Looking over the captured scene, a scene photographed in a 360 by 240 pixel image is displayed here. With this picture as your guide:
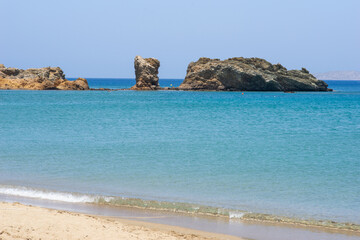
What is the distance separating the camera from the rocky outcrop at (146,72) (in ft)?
280

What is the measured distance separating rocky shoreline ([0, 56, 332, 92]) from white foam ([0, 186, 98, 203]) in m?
73.2

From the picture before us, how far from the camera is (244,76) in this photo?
286 ft

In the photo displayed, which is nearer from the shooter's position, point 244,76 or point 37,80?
point 37,80

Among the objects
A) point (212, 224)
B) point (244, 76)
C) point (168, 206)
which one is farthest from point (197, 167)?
point (244, 76)

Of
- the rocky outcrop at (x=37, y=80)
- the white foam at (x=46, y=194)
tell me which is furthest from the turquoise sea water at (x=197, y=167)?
the rocky outcrop at (x=37, y=80)

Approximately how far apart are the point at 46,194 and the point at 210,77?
259ft

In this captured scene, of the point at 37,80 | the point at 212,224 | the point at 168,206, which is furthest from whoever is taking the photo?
the point at 37,80

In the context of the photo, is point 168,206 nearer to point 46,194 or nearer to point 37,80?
point 46,194

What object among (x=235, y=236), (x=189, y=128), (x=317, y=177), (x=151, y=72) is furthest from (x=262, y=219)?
(x=151, y=72)

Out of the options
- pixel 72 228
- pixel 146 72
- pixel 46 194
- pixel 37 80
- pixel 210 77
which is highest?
pixel 146 72

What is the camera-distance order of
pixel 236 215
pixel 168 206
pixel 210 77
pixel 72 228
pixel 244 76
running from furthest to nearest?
pixel 210 77 < pixel 244 76 < pixel 168 206 < pixel 236 215 < pixel 72 228

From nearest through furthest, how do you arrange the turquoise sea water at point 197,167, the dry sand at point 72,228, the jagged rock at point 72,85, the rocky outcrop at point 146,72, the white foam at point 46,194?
the dry sand at point 72,228
the white foam at point 46,194
the turquoise sea water at point 197,167
the rocky outcrop at point 146,72
the jagged rock at point 72,85

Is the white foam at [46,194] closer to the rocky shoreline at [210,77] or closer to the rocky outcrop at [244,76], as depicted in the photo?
the rocky shoreline at [210,77]

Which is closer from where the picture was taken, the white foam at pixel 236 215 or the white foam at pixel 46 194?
the white foam at pixel 236 215
